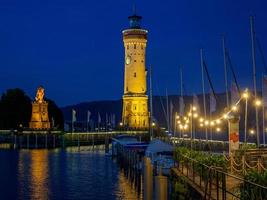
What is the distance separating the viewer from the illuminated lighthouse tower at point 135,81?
474ft

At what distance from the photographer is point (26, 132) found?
11712 centimetres

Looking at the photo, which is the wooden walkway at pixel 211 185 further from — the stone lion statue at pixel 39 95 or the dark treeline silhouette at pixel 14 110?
the dark treeline silhouette at pixel 14 110

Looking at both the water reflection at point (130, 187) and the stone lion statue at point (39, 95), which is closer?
the water reflection at point (130, 187)

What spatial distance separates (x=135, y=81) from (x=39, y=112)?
1399 inches

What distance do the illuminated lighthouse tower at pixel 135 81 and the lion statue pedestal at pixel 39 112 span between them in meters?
31.3

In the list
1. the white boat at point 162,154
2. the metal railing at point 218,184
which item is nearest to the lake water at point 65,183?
the white boat at point 162,154

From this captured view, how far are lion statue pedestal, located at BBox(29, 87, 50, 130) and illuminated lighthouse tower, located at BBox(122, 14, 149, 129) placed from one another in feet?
103

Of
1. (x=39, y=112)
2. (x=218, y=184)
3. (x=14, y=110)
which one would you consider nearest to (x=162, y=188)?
(x=218, y=184)

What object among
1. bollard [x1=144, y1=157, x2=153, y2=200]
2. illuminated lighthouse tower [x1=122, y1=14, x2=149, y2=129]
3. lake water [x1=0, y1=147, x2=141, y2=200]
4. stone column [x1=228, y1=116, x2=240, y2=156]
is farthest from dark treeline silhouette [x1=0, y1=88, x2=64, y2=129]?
bollard [x1=144, y1=157, x2=153, y2=200]

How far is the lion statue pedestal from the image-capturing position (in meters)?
117

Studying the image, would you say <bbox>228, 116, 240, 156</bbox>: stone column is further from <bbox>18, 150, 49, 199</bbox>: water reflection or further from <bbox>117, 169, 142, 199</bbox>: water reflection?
<bbox>18, 150, 49, 199</bbox>: water reflection

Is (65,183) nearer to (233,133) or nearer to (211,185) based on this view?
(233,133)

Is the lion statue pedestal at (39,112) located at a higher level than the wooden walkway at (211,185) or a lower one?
higher

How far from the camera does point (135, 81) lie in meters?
146
